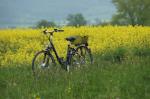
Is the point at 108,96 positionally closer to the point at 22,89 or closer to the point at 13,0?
the point at 22,89

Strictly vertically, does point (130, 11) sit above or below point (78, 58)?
below

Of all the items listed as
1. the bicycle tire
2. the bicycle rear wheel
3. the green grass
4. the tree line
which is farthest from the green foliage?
the tree line

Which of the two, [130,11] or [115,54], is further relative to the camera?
[130,11]

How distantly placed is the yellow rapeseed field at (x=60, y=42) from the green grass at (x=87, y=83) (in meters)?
3.16

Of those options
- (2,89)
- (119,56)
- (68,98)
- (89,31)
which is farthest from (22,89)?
(89,31)

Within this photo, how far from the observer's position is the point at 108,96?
1057 centimetres

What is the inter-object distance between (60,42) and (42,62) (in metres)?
5.78

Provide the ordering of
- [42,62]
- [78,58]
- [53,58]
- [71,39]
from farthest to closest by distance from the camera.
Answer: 1. [78,58]
2. [71,39]
3. [53,58]
4. [42,62]

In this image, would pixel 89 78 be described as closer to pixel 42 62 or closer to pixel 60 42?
pixel 42 62

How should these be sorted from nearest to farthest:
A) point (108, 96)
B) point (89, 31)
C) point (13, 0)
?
point (108, 96), point (89, 31), point (13, 0)

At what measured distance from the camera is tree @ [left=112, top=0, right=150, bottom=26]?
7338 cm

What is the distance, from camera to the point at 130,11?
75.5 meters

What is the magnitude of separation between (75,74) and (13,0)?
102 m

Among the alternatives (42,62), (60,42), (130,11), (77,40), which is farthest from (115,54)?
(130,11)
